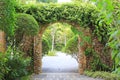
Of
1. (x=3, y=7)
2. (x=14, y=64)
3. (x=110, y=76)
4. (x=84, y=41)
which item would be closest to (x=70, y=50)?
(x=84, y=41)

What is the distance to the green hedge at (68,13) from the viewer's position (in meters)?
9.72

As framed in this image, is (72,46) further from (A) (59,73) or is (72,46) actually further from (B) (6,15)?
(B) (6,15)

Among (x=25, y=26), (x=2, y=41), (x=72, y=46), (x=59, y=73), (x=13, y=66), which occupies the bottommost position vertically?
(x=59, y=73)

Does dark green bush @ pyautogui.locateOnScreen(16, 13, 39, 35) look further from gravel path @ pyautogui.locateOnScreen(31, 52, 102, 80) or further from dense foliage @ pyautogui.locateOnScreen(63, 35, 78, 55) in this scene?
dense foliage @ pyautogui.locateOnScreen(63, 35, 78, 55)

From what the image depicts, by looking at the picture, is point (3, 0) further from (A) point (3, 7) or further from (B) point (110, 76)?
(B) point (110, 76)

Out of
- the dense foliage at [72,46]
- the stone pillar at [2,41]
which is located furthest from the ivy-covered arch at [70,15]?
the dense foliage at [72,46]

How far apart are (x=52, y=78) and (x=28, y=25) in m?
2.11

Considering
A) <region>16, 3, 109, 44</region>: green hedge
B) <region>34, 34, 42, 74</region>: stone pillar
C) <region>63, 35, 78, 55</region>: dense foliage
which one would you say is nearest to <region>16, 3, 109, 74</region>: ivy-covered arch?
<region>16, 3, 109, 44</region>: green hedge

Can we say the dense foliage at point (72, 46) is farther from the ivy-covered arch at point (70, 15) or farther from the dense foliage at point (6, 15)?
the dense foliage at point (6, 15)

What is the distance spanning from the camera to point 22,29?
314 inches

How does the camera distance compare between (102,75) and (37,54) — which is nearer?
(102,75)

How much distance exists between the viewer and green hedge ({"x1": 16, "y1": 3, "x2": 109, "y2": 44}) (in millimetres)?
9719

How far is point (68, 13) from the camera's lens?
9.80 meters

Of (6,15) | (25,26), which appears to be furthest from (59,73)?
(6,15)
